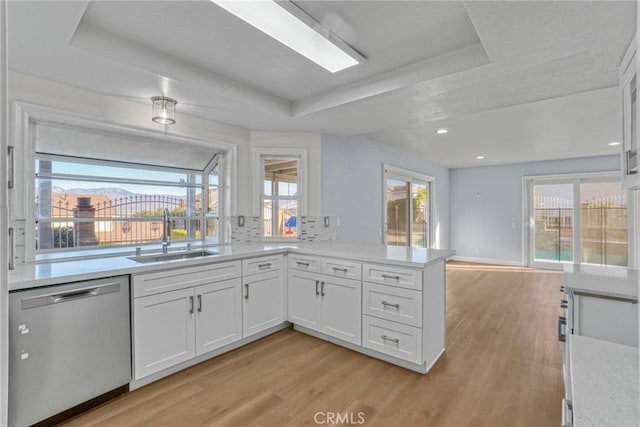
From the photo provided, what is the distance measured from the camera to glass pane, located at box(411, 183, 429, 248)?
20.0 feet

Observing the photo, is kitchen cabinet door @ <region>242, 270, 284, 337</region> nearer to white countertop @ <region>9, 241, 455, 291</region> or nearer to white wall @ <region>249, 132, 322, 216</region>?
white countertop @ <region>9, 241, 455, 291</region>

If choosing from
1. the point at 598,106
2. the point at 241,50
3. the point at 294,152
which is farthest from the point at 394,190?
the point at 241,50

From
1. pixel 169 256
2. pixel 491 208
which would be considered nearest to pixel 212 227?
pixel 169 256

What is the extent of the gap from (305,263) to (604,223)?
6.23m

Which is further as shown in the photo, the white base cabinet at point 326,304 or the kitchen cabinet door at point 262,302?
the kitchen cabinet door at point 262,302

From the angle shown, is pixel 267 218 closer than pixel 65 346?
No

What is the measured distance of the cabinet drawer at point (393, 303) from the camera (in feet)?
7.56

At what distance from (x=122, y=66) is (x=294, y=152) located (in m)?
1.99

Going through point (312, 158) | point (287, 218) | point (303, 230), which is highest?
point (312, 158)

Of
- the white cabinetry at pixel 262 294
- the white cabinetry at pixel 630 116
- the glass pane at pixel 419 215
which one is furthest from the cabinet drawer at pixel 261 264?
the glass pane at pixel 419 215

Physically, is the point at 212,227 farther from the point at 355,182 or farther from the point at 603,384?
the point at 603,384

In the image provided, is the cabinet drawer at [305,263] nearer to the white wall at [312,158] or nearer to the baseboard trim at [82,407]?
the white wall at [312,158]

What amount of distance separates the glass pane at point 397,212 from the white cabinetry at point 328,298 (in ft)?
7.75

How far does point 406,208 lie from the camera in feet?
19.0
